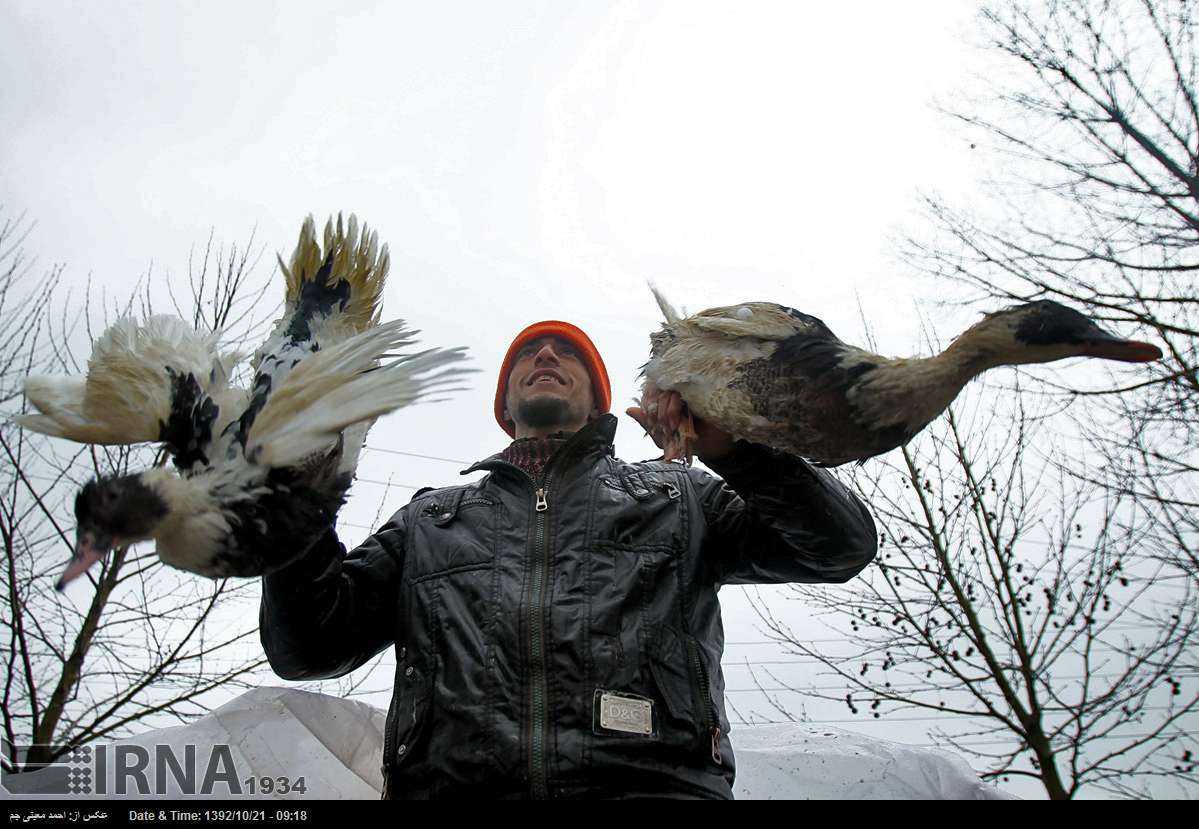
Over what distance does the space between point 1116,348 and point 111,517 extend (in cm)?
263

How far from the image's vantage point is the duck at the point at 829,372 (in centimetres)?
214

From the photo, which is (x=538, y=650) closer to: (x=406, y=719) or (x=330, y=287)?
(x=406, y=719)

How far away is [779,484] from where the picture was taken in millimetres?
2416

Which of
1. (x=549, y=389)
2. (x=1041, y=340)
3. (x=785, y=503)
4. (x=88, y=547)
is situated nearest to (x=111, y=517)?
(x=88, y=547)

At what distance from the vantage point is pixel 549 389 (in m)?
3.19

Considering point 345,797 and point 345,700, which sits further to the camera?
point 345,700

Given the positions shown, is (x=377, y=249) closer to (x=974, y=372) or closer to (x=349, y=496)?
(x=349, y=496)

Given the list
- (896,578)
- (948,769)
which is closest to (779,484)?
(948,769)

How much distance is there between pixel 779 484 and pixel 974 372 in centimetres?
63

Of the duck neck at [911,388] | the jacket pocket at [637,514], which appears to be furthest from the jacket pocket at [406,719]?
the duck neck at [911,388]

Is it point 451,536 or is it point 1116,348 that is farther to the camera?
point 451,536

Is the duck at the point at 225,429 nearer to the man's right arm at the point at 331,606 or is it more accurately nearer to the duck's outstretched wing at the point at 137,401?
the duck's outstretched wing at the point at 137,401

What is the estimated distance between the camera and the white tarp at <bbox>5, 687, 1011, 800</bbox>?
126 inches

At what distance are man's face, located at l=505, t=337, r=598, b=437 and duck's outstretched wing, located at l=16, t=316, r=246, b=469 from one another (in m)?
1.13
